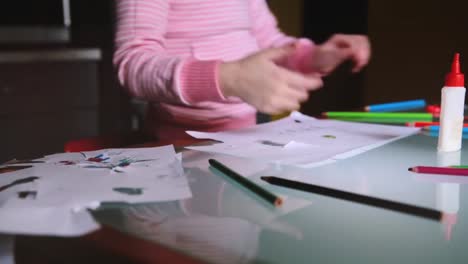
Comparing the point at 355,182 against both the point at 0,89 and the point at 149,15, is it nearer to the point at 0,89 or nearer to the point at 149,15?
the point at 149,15

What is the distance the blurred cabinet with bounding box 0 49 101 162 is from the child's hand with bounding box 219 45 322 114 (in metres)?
1.25

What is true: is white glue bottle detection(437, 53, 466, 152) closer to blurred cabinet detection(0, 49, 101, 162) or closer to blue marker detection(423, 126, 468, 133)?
blue marker detection(423, 126, 468, 133)

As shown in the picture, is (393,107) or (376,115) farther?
(393,107)

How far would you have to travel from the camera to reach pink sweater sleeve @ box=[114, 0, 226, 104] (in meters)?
0.69

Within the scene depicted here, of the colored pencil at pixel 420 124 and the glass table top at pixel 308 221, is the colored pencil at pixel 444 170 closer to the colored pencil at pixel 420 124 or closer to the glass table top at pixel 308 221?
the glass table top at pixel 308 221

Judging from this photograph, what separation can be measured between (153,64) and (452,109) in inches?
16.0

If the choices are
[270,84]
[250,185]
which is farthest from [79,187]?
[270,84]

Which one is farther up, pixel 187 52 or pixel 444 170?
pixel 187 52

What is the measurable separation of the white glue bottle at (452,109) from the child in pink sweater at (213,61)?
15 cm

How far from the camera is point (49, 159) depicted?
1.77ft

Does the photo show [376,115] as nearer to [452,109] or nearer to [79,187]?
[452,109]

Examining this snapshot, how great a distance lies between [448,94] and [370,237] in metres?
0.33

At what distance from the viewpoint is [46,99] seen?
1758 millimetres

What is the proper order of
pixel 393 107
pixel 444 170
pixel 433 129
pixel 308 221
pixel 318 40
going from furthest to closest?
pixel 318 40 < pixel 393 107 < pixel 433 129 < pixel 444 170 < pixel 308 221
